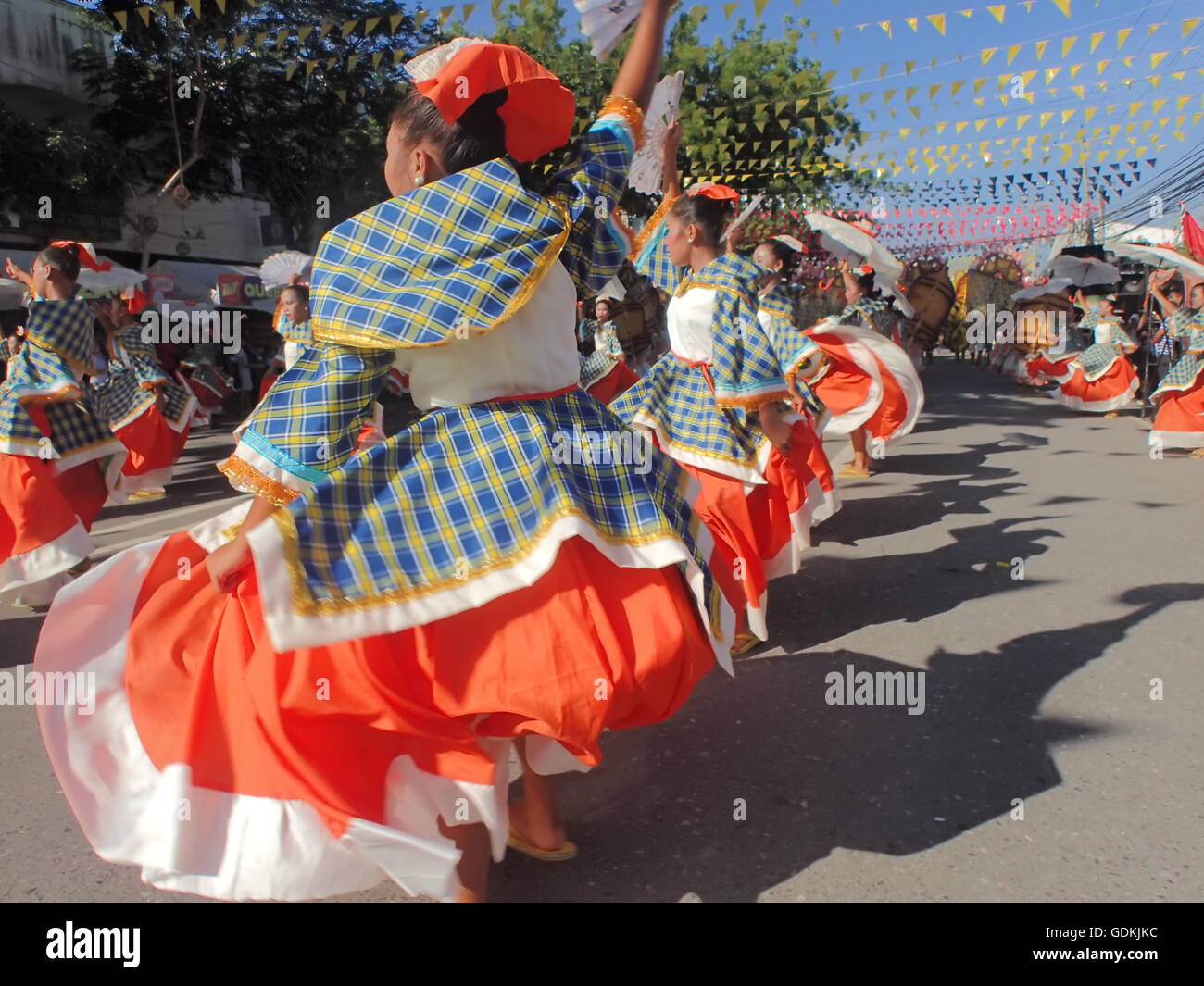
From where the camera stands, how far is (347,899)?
7.64 feet

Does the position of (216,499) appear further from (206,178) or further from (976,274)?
(976,274)

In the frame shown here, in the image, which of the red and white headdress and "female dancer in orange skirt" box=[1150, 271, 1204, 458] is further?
"female dancer in orange skirt" box=[1150, 271, 1204, 458]

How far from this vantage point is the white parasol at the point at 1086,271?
54.1 feet

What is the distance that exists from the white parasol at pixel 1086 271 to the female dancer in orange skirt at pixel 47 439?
16085 millimetres

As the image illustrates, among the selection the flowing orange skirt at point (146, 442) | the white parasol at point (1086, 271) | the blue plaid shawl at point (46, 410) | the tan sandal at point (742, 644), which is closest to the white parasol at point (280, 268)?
the flowing orange skirt at point (146, 442)

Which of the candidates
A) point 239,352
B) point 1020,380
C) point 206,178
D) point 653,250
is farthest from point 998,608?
point 206,178

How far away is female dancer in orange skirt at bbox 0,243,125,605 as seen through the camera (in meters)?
4.87

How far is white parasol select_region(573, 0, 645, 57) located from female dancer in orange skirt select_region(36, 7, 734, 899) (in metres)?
0.25

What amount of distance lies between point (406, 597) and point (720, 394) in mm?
2042

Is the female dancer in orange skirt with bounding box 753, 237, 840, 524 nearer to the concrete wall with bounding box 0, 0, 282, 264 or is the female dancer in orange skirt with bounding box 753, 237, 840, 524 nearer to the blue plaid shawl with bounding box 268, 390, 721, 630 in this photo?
the blue plaid shawl with bounding box 268, 390, 721, 630

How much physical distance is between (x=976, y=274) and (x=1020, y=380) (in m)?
8.72

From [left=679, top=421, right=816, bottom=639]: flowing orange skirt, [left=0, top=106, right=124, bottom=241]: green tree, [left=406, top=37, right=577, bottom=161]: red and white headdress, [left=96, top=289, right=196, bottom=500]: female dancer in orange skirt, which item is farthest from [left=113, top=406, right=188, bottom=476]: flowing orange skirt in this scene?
[left=0, top=106, right=124, bottom=241]: green tree
